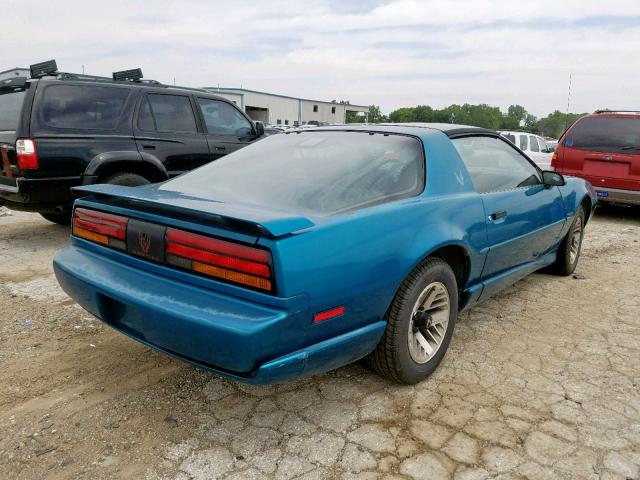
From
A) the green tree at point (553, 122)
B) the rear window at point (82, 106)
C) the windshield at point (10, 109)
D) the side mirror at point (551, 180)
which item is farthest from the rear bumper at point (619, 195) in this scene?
the green tree at point (553, 122)

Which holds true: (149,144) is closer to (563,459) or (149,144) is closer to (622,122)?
(563,459)

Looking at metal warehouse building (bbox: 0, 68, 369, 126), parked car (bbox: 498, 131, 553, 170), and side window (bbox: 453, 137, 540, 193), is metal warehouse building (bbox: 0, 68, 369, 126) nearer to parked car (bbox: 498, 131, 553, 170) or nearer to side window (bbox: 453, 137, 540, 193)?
parked car (bbox: 498, 131, 553, 170)

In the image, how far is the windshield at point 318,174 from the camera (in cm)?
243

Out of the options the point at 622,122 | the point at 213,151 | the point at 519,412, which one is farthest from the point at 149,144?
the point at 622,122

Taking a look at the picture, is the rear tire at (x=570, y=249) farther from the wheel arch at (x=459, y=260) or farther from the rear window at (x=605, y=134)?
the rear window at (x=605, y=134)

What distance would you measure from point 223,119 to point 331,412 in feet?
17.0

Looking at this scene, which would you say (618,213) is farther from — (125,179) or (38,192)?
(38,192)

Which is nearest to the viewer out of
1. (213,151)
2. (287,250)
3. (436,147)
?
(287,250)

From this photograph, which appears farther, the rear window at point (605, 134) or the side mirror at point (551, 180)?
the rear window at point (605, 134)

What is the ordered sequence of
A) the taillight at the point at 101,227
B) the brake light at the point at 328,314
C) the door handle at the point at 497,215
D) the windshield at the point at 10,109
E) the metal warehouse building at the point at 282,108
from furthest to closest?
1. the metal warehouse building at the point at 282,108
2. the windshield at the point at 10,109
3. the door handle at the point at 497,215
4. the taillight at the point at 101,227
5. the brake light at the point at 328,314

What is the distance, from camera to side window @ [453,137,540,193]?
10.4ft

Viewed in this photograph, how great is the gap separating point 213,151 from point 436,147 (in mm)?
4151

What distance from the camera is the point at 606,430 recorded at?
7.57ft

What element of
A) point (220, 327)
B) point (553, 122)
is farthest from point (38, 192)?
point (553, 122)
